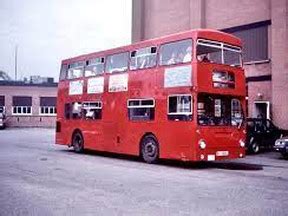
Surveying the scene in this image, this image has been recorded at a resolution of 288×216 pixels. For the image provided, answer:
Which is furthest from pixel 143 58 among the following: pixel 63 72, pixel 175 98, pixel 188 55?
pixel 63 72

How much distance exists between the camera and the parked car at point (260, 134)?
20.5 m

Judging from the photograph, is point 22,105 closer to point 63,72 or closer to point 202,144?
point 63,72

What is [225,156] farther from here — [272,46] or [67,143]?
[272,46]

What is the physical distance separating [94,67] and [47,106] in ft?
132

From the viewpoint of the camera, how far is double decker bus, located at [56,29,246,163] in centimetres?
1380

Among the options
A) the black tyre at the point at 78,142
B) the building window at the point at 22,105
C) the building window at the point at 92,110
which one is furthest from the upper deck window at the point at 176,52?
the building window at the point at 22,105

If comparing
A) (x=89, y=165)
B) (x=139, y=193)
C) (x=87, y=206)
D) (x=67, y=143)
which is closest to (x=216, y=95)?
(x=89, y=165)

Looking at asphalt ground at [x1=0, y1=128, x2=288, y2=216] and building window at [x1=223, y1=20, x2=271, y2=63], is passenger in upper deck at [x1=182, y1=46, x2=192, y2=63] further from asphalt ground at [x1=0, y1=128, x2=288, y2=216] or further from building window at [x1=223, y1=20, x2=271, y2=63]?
building window at [x1=223, y1=20, x2=271, y2=63]

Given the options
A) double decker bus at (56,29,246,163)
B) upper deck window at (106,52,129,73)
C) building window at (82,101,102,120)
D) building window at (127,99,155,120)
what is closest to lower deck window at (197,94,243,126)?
double decker bus at (56,29,246,163)

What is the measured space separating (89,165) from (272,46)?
13519 mm

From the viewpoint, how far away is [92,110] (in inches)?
742

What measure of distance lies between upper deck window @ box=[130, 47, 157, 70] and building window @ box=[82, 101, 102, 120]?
9.06 ft

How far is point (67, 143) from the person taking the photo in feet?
67.7

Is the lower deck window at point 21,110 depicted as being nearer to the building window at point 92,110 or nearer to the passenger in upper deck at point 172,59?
the building window at point 92,110
